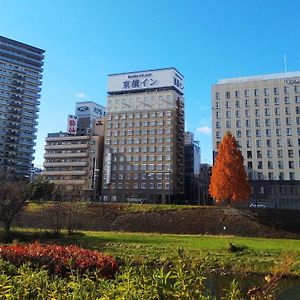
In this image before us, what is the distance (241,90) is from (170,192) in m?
36.5

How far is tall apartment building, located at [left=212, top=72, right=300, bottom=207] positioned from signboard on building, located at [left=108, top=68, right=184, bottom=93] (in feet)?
75.5

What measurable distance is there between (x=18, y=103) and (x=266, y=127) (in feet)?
306

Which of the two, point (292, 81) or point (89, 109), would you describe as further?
point (89, 109)

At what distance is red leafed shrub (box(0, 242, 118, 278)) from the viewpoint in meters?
12.5

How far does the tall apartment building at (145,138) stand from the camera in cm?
12038

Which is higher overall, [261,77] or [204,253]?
[261,77]

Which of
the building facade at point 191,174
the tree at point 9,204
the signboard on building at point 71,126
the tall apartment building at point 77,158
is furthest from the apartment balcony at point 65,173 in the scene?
the tree at point 9,204

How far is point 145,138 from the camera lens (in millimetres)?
125688

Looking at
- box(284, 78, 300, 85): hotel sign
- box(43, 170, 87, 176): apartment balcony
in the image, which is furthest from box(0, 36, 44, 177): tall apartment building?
box(284, 78, 300, 85): hotel sign

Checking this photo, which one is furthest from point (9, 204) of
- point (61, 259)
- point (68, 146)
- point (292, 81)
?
point (68, 146)

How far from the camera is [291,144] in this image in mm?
103125

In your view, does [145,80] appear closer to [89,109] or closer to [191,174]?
[89,109]

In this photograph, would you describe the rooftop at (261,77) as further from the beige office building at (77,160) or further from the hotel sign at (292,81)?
the beige office building at (77,160)

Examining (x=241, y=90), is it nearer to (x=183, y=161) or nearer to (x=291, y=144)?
(x=291, y=144)
